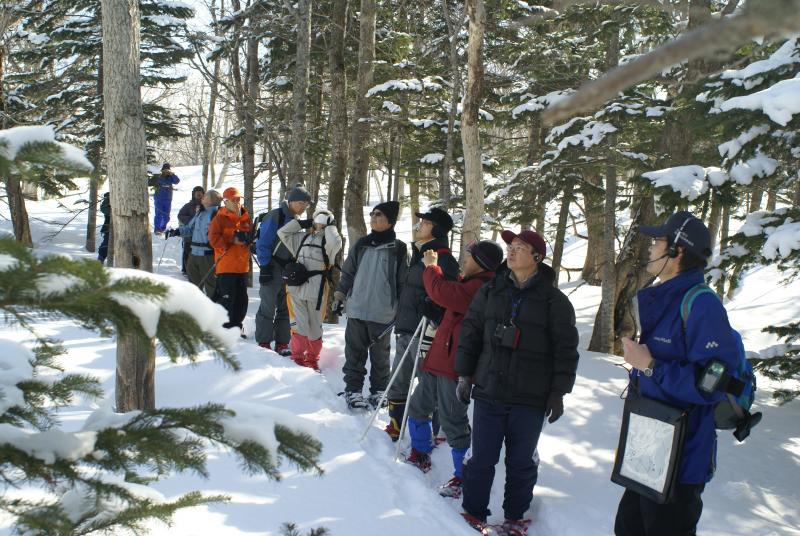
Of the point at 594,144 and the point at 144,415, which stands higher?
the point at 594,144

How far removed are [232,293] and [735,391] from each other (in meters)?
6.59

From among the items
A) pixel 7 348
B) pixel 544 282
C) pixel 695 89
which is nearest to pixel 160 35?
pixel 695 89

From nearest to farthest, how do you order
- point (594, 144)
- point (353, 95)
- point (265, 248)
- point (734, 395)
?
point (734, 395), point (265, 248), point (594, 144), point (353, 95)

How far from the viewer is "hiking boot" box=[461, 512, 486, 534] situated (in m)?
4.38

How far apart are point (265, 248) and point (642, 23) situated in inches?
294

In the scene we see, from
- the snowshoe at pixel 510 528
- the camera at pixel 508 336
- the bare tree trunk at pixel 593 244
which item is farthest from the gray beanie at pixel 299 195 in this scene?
the bare tree trunk at pixel 593 244

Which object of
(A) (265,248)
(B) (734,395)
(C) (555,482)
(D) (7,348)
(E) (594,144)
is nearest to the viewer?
(D) (7,348)

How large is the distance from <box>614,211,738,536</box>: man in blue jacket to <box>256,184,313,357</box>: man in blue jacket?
4991mm

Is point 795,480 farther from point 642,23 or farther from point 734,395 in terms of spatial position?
point 642,23

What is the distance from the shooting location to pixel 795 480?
592cm

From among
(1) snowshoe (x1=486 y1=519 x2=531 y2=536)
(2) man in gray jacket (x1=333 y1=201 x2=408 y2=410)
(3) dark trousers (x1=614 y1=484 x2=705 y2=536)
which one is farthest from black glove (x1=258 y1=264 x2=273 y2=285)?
(3) dark trousers (x1=614 y1=484 x2=705 y2=536)

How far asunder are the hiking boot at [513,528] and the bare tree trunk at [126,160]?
9.45 feet

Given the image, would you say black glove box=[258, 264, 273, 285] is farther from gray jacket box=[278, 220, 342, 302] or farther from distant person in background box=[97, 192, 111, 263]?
distant person in background box=[97, 192, 111, 263]

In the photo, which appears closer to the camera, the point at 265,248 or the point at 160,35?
the point at 265,248
